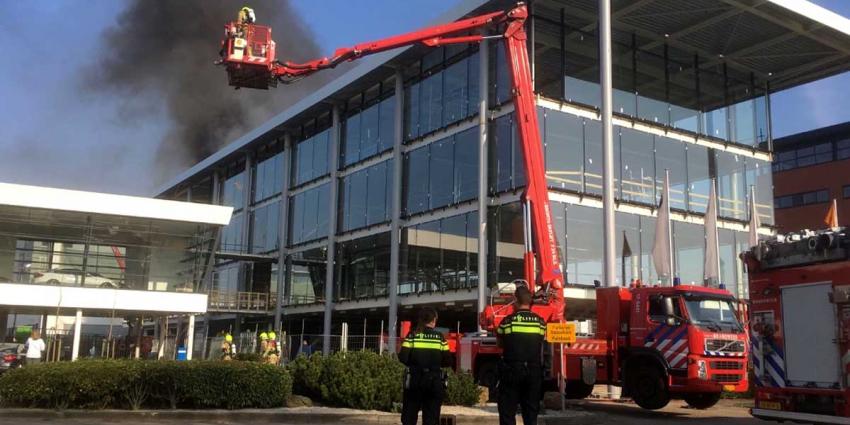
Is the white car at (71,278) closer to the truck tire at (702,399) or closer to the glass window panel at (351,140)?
the glass window panel at (351,140)

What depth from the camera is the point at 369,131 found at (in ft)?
124

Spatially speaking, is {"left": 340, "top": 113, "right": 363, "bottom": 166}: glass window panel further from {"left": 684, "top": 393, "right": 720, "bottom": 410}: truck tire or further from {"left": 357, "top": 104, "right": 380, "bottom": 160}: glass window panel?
{"left": 684, "top": 393, "right": 720, "bottom": 410}: truck tire

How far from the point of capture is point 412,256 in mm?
33281

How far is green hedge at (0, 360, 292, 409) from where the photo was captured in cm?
1226

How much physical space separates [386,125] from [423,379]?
28768mm

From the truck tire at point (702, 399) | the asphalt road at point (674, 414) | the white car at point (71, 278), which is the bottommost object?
the asphalt road at point (674, 414)

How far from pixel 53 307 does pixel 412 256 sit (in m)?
14.1

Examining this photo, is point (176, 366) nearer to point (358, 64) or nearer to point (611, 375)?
point (611, 375)

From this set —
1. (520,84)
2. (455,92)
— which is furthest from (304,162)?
(520,84)

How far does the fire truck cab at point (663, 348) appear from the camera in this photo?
49.6 ft

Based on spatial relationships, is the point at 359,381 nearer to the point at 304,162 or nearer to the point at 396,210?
the point at 396,210

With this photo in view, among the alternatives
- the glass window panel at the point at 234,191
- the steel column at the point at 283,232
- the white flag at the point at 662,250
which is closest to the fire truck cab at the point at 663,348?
the white flag at the point at 662,250

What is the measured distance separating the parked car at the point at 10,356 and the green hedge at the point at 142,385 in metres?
11.7

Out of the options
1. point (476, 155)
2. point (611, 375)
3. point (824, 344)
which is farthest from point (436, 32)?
point (824, 344)
